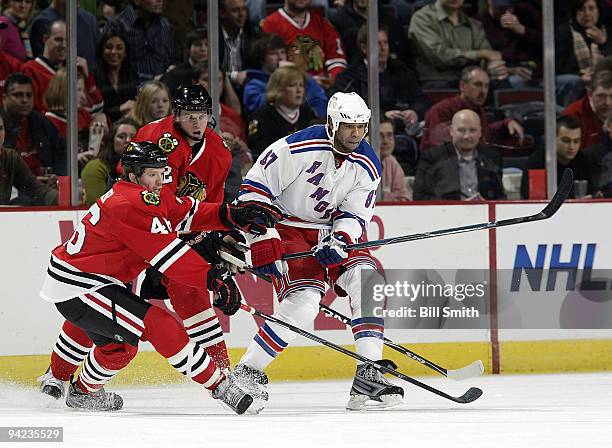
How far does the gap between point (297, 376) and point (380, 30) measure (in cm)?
171

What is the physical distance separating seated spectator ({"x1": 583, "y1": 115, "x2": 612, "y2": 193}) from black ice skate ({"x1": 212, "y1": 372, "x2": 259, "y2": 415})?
2400 millimetres

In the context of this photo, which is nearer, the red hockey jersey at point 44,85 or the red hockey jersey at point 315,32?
the red hockey jersey at point 44,85

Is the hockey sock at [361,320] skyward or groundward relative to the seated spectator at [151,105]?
groundward

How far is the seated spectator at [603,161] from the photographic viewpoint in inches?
229

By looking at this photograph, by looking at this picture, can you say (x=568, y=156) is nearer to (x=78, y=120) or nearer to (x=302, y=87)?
(x=302, y=87)

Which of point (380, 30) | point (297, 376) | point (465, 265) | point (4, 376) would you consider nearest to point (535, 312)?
point (465, 265)

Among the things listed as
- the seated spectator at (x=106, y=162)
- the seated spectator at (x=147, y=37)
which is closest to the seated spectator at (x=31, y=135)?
the seated spectator at (x=106, y=162)

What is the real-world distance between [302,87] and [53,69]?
1180 millimetres

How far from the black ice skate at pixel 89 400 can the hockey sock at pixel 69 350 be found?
0.65ft

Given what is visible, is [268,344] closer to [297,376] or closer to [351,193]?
[351,193]

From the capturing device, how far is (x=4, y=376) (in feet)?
17.8

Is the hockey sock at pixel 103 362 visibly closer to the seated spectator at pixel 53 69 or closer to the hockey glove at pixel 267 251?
the hockey glove at pixel 267 251

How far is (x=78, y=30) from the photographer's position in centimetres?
579

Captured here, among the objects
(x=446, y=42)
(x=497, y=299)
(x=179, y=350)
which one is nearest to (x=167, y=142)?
(x=179, y=350)
